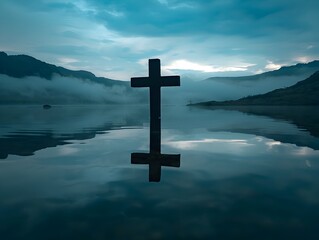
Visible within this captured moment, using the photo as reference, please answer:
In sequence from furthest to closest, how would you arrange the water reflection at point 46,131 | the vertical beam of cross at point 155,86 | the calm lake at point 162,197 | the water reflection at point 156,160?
the water reflection at point 46,131
the vertical beam of cross at point 155,86
the water reflection at point 156,160
the calm lake at point 162,197

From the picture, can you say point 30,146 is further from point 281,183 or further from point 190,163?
point 281,183

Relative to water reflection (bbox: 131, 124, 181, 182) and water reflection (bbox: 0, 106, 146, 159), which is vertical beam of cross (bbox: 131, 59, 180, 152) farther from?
water reflection (bbox: 0, 106, 146, 159)

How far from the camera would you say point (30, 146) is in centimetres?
1506

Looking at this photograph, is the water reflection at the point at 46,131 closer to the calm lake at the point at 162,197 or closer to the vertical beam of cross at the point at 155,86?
the calm lake at the point at 162,197

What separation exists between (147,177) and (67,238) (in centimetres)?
400

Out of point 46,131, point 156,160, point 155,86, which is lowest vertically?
point 46,131

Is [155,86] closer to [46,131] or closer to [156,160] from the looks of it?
[156,160]

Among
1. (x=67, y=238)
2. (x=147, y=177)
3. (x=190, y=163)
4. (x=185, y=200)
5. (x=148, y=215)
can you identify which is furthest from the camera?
(x=190, y=163)

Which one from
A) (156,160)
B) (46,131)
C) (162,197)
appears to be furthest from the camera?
(46,131)

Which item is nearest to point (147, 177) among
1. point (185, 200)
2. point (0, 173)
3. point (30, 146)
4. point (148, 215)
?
point (185, 200)

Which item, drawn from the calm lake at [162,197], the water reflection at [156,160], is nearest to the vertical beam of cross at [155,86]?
the water reflection at [156,160]

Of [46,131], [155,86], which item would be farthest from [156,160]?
[46,131]

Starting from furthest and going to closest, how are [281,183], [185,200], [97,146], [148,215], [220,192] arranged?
[97,146], [281,183], [220,192], [185,200], [148,215]

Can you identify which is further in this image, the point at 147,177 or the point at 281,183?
the point at 147,177
